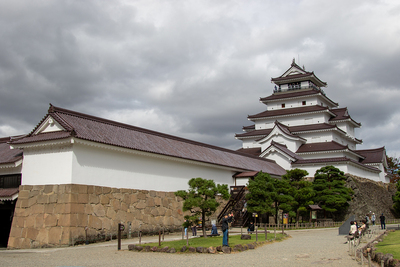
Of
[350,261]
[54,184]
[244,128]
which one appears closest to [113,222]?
[54,184]

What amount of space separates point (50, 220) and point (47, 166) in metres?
2.77

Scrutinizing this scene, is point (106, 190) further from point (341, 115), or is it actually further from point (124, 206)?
point (341, 115)

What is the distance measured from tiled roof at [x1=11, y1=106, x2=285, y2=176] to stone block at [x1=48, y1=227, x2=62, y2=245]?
4356 millimetres

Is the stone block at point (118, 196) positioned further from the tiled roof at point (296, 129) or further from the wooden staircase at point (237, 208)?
the tiled roof at point (296, 129)

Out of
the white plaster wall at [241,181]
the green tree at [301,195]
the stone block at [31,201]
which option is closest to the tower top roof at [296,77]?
the green tree at [301,195]

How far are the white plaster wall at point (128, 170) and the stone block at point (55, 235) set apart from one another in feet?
7.62

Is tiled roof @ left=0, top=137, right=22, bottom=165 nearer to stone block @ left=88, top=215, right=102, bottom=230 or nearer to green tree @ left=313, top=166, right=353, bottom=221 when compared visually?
stone block @ left=88, top=215, right=102, bottom=230

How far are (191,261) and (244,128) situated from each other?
4134 centimetres

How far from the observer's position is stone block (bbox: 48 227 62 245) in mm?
16375

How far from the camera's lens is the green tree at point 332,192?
30.6 meters

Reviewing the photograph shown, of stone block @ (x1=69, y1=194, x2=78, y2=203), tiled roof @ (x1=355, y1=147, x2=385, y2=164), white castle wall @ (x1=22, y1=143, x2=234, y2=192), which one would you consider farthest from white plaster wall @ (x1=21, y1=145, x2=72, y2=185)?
tiled roof @ (x1=355, y1=147, x2=385, y2=164)

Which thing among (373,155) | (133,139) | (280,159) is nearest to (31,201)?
(133,139)

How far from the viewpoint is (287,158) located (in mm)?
38969

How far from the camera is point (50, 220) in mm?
16891
